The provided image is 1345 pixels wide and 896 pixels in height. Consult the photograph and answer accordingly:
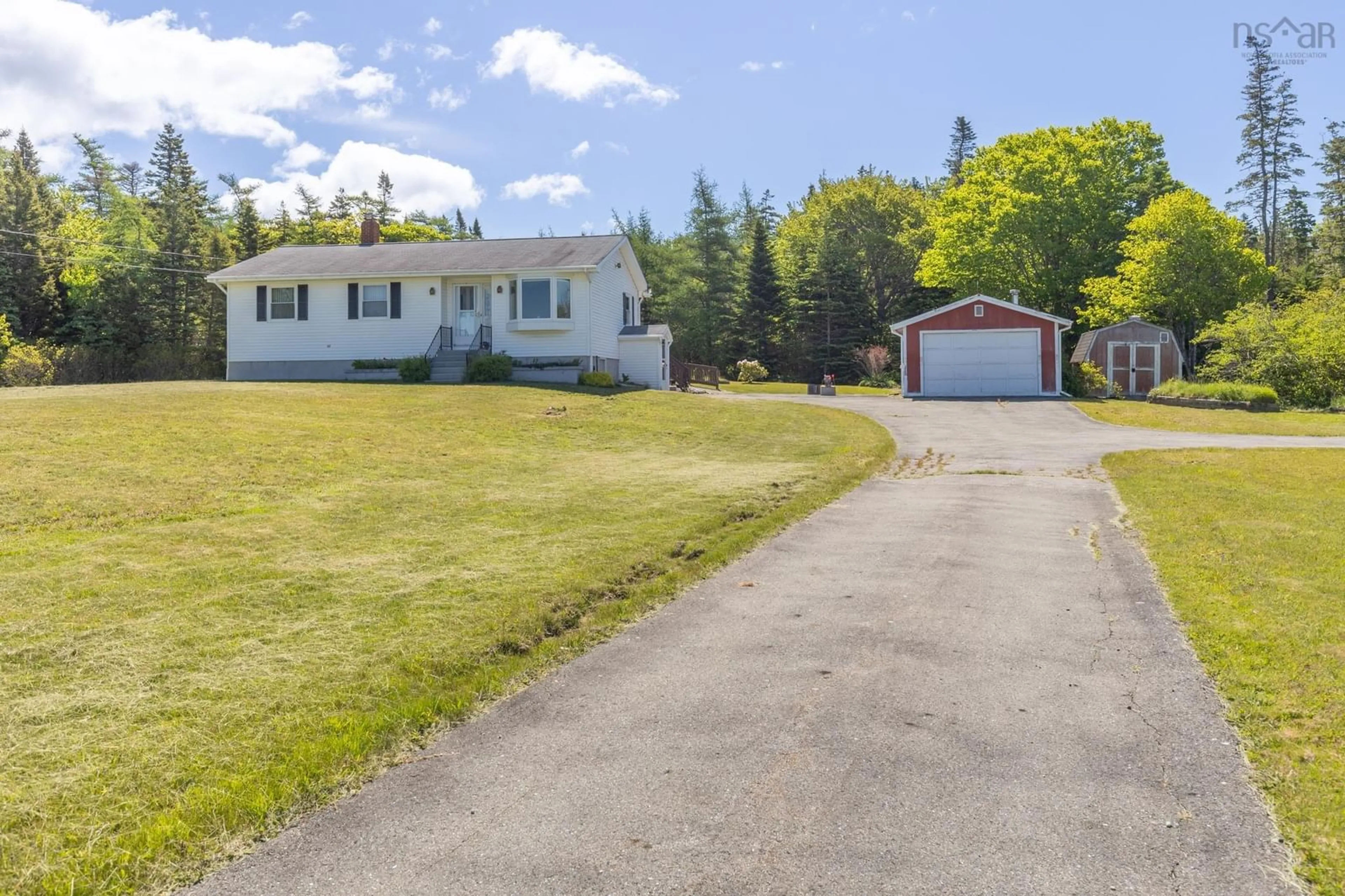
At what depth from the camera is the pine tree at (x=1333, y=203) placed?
2067 inches

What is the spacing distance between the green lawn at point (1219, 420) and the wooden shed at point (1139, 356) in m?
7.62

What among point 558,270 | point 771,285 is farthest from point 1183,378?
point 558,270

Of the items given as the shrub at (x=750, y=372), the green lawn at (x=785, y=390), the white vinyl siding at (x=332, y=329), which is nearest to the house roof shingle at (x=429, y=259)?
the white vinyl siding at (x=332, y=329)

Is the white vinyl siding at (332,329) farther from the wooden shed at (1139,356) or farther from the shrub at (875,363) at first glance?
the wooden shed at (1139,356)

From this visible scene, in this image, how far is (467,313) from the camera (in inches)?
1182

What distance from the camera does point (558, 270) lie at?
28.3 m

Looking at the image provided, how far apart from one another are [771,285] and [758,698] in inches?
2012

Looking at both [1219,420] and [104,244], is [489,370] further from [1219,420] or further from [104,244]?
[104,244]

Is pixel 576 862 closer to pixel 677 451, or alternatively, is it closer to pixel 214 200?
pixel 677 451

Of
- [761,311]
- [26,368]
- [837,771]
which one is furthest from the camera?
[761,311]

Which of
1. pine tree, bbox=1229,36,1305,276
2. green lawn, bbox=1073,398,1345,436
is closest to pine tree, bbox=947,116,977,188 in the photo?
pine tree, bbox=1229,36,1305,276

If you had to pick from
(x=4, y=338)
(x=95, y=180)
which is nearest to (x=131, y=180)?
(x=95, y=180)

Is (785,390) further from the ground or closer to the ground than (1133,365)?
closer to the ground

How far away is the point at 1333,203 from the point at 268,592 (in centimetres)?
7376
